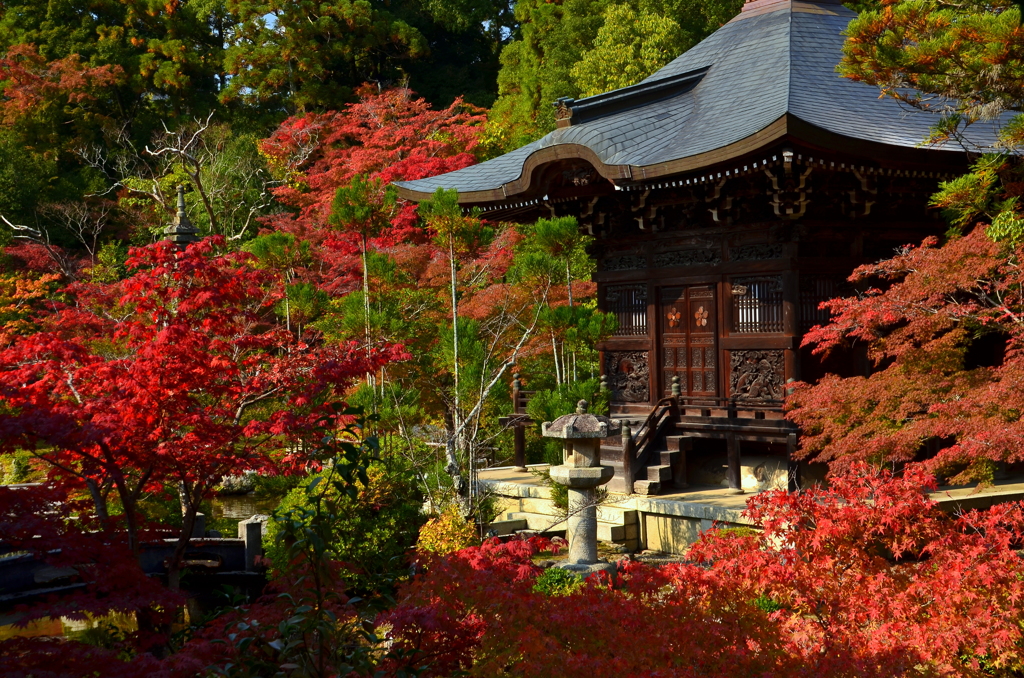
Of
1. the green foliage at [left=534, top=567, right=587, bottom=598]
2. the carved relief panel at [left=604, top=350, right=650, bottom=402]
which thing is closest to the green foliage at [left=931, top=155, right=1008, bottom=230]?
the carved relief panel at [left=604, top=350, right=650, bottom=402]

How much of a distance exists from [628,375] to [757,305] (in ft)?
6.94

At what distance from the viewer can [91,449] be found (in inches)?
214

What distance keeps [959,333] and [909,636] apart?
158 inches

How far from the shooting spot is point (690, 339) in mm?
11070

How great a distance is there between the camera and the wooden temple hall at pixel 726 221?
9531mm

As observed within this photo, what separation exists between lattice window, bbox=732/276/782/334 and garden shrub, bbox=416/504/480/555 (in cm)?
423

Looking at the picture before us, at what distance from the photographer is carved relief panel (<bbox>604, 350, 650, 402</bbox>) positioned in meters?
11.6

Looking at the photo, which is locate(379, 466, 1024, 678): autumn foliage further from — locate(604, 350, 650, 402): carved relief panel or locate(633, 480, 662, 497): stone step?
locate(604, 350, 650, 402): carved relief panel

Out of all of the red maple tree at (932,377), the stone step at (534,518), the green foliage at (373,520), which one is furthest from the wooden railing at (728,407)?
the green foliage at (373,520)

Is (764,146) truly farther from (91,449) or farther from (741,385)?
(91,449)

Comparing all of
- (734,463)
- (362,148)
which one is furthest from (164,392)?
(362,148)

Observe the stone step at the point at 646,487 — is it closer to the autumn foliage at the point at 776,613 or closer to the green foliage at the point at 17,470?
the autumn foliage at the point at 776,613

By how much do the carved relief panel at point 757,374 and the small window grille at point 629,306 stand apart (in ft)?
4.74

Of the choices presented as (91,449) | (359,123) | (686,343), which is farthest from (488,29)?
(91,449)
